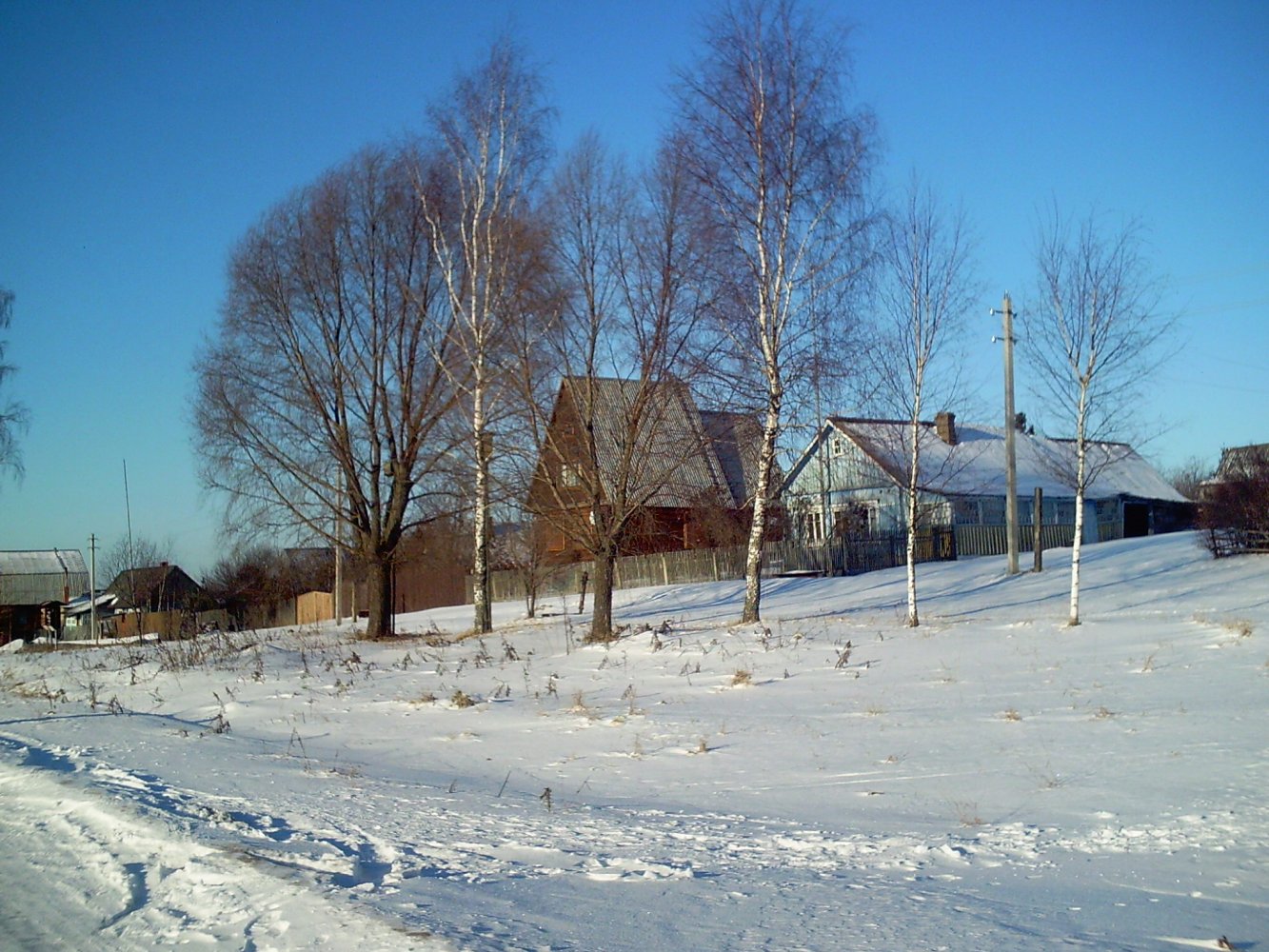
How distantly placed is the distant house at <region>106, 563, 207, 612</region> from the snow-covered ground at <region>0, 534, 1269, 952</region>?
39077 mm

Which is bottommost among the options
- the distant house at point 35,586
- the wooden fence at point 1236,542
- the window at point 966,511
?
the distant house at point 35,586

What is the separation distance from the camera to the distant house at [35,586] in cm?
6084

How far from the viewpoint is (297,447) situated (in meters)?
25.3

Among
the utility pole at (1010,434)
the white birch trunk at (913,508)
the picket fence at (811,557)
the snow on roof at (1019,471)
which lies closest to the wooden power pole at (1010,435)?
the utility pole at (1010,434)

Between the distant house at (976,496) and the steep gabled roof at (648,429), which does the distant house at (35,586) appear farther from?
the steep gabled roof at (648,429)

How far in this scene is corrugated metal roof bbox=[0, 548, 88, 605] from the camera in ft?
226

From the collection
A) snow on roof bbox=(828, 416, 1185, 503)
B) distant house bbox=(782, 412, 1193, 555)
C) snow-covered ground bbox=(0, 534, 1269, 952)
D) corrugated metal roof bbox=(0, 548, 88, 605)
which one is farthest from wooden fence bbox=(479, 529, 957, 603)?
corrugated metal roof bbox=(0, 548, 88, 605)

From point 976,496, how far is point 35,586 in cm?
6013

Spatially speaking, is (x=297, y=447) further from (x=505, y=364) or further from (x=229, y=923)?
(x=229, y=923)

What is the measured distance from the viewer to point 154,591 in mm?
56719

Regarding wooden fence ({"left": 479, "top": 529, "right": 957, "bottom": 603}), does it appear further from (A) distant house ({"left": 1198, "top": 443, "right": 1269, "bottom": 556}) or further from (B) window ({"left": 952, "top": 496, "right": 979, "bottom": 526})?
(A) distant house ({"left": 1198, "top": 443, "right": 1269, "bottom": 556})

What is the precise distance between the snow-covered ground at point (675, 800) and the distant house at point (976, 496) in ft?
51.1

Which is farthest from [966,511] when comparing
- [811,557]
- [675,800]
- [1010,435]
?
[675,800]

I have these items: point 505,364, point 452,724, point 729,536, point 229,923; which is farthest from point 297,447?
point 229,923
